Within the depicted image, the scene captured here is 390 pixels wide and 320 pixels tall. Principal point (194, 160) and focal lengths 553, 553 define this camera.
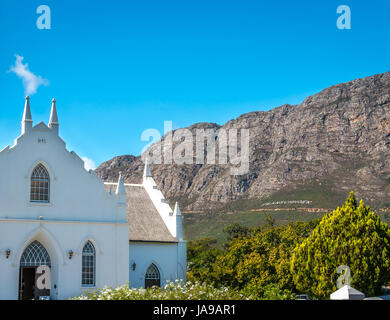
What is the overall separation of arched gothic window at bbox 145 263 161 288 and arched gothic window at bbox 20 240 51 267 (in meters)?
6.80

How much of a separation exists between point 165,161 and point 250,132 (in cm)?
2644

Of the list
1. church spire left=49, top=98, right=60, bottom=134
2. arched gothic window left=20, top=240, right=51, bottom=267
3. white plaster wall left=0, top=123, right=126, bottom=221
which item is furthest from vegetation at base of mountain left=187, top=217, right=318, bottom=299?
church spire left=49, top=98, right=60, bottom=134

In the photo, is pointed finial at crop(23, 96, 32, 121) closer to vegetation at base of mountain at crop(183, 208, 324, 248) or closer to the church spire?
the church spire

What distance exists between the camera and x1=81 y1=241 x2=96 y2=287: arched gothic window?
29.1 m

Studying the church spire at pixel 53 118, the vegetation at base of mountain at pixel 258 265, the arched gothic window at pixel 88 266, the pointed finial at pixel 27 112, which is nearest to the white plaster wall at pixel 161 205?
the vegetation at base of mountain at pixel 258 265

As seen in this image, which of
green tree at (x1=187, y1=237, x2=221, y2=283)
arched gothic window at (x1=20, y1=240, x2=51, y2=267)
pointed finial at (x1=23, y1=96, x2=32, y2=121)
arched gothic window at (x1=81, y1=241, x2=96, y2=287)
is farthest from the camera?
green tree at (x1=187, y1=237, x2=221, y2=283)

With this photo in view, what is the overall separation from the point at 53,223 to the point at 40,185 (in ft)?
6.80

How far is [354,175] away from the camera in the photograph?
116438mm

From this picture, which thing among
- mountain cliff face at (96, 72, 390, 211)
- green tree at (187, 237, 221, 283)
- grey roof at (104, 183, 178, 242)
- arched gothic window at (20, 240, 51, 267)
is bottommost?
green tree at (187, 237, 221, 283)

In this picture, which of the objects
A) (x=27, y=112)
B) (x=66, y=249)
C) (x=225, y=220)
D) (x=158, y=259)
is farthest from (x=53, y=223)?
(x=225, y=220)

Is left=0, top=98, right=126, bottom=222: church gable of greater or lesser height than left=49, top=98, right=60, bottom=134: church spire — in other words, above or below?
below

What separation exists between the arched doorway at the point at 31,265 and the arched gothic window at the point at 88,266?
182 cm

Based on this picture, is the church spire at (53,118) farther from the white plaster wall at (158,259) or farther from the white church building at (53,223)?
the white plaster wall at (158,259)

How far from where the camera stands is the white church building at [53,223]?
27.4 metres
